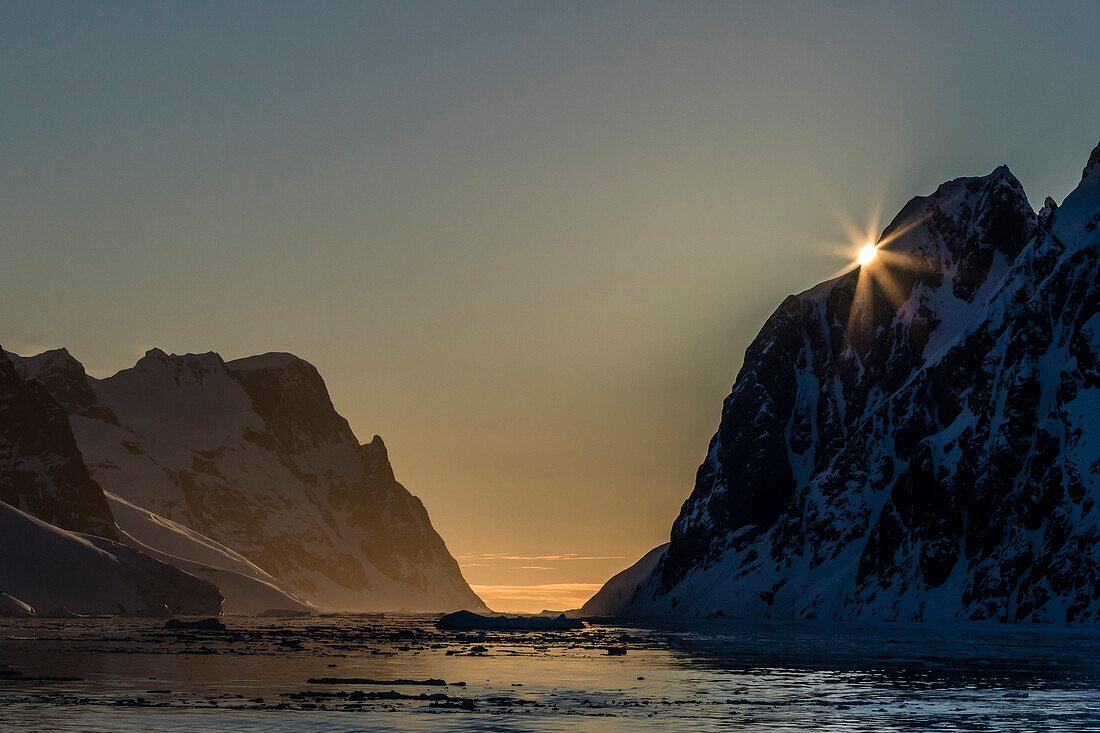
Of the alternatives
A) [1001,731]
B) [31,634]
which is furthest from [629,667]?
[31,634]

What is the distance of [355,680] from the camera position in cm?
8031

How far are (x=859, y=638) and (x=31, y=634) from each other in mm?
90083

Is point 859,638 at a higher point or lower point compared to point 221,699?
higher

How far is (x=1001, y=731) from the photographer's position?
2168 inches

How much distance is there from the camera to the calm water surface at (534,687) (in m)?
58.3

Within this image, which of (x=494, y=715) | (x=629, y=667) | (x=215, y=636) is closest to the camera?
(x=494, y=715)

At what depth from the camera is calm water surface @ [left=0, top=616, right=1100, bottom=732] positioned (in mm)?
58281

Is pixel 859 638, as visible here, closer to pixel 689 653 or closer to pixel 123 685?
pixel 689 653

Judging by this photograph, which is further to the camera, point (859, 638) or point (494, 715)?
point (859, 638)

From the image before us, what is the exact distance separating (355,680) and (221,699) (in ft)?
48.4

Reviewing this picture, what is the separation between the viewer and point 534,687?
78375mm

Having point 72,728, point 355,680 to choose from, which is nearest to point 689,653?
point 355,680

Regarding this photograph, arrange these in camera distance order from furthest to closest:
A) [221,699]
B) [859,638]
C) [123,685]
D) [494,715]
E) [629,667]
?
[859,638]
[629,667]
[123,685]
[221,699]
[494,715]

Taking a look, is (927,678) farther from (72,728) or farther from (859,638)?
(859,638)
